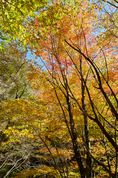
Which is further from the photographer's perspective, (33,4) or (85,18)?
(85,18)

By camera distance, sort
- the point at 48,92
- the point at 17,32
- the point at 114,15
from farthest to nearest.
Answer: the point at 48,92
the point at 114,15
the point at 17,32

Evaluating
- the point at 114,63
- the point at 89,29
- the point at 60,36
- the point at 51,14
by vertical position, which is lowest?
the point at 51,14

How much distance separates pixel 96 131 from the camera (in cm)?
495

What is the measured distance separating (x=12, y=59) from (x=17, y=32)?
7.20 m

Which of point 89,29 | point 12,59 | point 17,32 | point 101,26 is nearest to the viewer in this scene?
point 17,32

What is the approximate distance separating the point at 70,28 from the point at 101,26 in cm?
112

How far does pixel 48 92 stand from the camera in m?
6.23

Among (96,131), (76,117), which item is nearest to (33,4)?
(76,117)

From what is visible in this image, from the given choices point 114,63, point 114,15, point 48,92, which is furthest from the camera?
point 48,92

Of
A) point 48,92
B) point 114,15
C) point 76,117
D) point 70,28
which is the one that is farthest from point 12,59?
point 114,15

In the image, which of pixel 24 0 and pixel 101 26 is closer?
pixel 24 0

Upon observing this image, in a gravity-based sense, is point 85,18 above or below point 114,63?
above

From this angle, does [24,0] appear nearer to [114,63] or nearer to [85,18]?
[85,18]

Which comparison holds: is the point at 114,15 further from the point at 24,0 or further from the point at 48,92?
the point at 48,92
